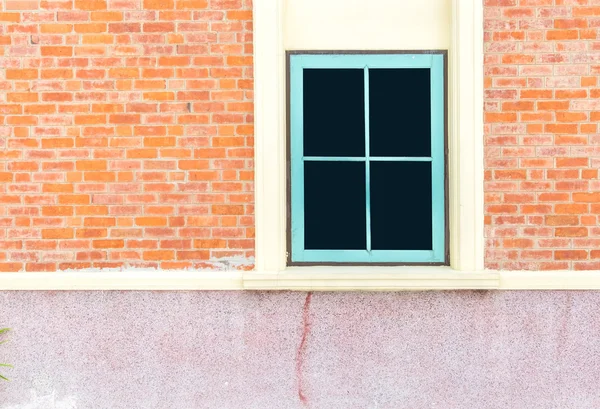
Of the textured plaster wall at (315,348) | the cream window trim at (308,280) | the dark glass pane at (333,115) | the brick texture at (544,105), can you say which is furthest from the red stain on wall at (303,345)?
the brick texture at (544,105)

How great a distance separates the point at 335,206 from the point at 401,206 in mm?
411

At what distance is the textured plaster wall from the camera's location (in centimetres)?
339

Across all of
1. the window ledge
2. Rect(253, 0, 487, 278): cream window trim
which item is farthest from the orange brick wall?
the window ledge

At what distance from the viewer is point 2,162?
340cm

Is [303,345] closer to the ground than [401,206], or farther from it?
closer to the ground

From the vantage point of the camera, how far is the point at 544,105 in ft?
11.0

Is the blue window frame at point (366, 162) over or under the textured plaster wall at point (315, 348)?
over

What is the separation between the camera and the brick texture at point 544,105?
11.0 ft

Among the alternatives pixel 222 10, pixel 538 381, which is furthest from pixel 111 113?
pixel 538 381

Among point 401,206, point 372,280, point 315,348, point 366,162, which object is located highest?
point 366,162

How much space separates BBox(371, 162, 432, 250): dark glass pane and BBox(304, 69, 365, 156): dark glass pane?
0.74 feet

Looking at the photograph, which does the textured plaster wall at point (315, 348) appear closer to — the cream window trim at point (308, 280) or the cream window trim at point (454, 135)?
the cream window trim at point (308, 280)

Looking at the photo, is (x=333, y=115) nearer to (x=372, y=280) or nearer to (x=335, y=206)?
(x=335, y=206)

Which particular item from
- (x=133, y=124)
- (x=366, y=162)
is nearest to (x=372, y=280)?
(x=366, y=162)
